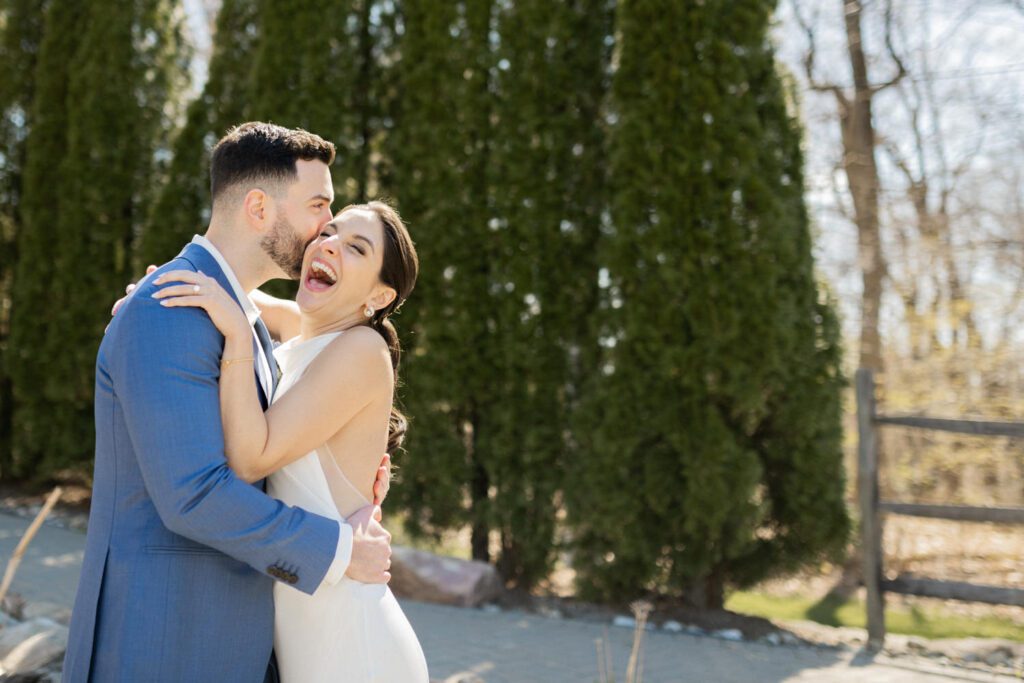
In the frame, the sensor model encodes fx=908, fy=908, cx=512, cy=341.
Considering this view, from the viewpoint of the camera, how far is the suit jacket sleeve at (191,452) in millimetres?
1808

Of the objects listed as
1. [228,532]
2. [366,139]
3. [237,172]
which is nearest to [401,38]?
[366,139]

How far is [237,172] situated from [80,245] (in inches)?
299

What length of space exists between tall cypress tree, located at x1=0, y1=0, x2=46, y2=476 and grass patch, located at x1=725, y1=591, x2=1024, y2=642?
782 cm

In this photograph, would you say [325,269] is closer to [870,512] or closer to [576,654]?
[576,654]

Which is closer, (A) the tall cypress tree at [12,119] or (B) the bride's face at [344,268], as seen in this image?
(B) the bride's face at [344,268]

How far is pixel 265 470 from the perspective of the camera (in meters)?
2.00

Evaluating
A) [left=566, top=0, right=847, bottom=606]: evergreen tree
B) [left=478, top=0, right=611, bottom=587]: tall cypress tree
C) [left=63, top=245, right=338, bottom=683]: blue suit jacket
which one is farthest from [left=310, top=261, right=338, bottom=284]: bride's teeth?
[left=478, top=0, right=611, bottom=587]: tall cypress tree

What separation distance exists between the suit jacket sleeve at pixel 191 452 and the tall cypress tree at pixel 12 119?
902cm

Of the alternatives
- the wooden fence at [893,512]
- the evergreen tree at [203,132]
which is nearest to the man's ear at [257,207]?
the wooden fence at [893,512]

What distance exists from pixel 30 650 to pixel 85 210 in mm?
6216

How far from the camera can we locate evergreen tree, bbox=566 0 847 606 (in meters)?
5.87

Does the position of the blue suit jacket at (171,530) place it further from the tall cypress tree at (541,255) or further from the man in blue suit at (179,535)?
the tall cypress tree at (541,255)

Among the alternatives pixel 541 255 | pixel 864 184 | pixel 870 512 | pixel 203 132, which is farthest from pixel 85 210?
pixel 864 184

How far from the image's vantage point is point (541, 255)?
6.49 metres
